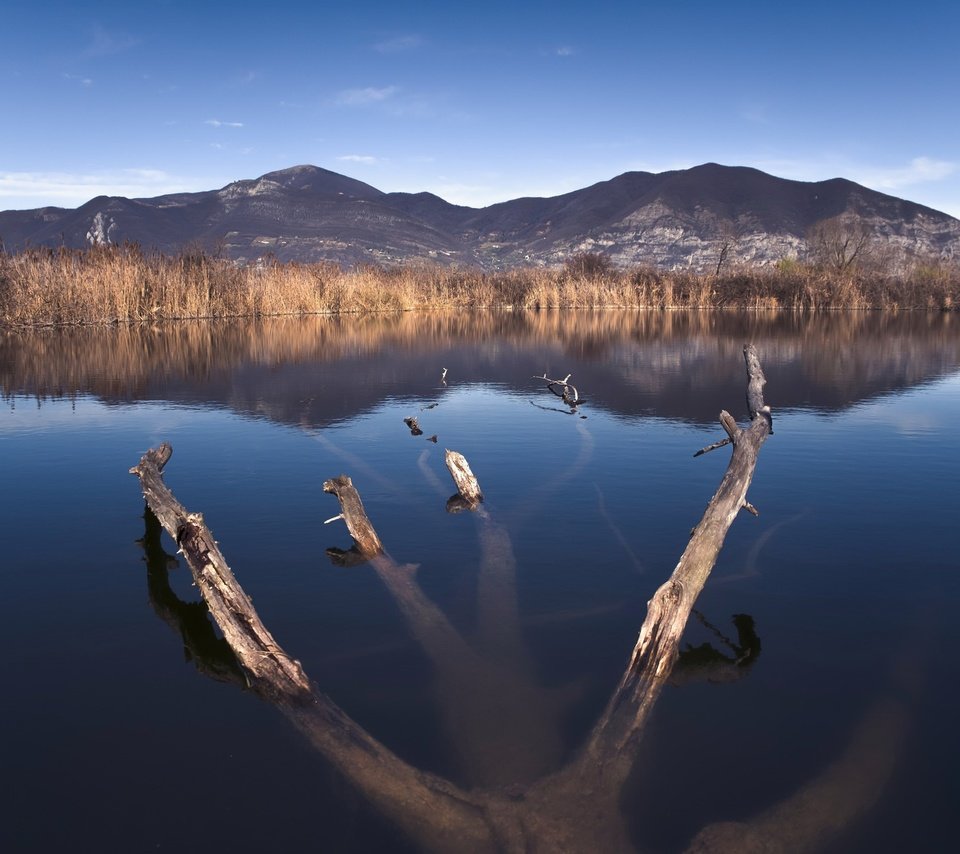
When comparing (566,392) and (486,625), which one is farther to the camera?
(566,392)

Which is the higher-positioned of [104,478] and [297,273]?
[297,273]

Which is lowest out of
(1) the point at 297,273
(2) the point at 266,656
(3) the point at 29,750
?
(3) the point at 29,750

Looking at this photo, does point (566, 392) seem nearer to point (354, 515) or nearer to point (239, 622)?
point (354, 515)

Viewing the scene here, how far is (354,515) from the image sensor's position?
25.2 ft

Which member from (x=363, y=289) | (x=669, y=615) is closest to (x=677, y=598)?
(x=669, y=615)

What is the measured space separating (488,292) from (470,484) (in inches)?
2084

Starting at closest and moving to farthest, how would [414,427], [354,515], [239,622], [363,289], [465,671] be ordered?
[239,622] → [465,671] → [354,515] → [414,427] → [363,289]

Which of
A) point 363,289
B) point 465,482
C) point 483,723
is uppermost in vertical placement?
point 363,289

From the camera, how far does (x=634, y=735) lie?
4852mm

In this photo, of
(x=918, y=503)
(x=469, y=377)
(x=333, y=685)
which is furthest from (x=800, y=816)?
(x=469, y=377)

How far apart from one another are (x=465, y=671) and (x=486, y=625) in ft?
2.48

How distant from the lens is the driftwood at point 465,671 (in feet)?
13.3

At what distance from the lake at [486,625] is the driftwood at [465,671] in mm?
91

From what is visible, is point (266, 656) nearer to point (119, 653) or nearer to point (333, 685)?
point (333, 685)
